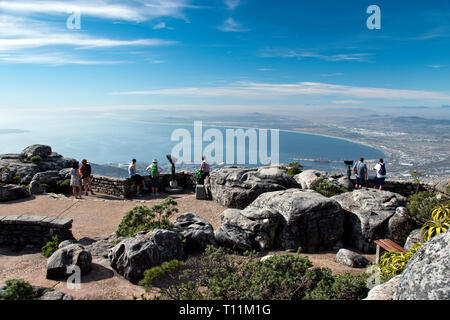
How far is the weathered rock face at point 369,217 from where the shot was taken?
9.20m

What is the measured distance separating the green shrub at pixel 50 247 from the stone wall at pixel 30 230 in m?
0.15

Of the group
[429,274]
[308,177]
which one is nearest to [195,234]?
[429,274]

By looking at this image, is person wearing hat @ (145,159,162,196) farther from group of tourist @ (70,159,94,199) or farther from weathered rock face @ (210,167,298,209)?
weathered rock face @ (210,167,298,209)

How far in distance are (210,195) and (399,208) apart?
8.39 m

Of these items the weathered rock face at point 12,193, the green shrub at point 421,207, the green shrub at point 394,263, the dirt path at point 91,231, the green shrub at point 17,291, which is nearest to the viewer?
the green shrub at point 17,291

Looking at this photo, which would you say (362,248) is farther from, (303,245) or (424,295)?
(424,295)

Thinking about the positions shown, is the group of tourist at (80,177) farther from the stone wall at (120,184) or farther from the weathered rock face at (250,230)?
the weathered rock face at (250,230)

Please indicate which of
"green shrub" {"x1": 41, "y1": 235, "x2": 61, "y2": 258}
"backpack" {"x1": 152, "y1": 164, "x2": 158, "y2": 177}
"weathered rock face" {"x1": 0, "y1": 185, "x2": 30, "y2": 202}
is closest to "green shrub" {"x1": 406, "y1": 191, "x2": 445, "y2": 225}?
"green shrub" {"x1": 41, "y1": 235, "x2": 61, "y2": 258}

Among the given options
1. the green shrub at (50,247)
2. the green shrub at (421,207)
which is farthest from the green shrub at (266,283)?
the green shrub at (50,247)

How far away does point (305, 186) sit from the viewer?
49.1 ft

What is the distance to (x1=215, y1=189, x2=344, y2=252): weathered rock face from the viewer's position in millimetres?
8824

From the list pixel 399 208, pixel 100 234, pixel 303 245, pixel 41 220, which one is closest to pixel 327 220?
pixel 303 245

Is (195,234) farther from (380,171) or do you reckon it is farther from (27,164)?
(27,164)

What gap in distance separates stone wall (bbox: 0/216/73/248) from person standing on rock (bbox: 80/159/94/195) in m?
5.75
